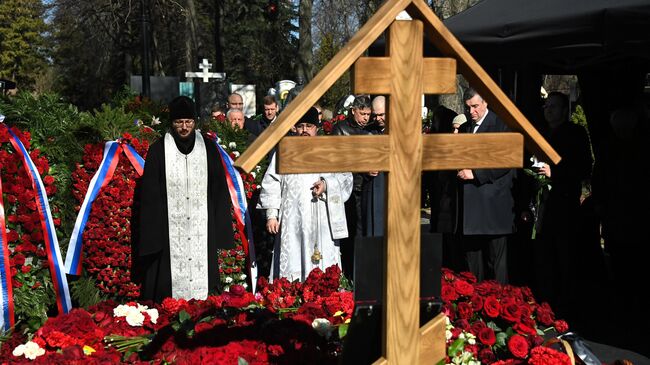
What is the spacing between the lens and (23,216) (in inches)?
220

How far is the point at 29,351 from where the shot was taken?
318 cm

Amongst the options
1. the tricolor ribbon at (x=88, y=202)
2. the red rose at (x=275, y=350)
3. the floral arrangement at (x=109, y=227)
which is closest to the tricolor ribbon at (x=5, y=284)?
the tricolor ribbon at (x=88, y=202)

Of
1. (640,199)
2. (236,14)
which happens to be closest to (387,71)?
(640,199)

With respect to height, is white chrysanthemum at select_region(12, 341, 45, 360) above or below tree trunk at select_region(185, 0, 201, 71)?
below

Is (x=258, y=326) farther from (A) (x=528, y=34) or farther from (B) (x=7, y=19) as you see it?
(B) (x=7, y=19)

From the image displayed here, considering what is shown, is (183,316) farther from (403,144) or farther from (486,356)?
(403,144)

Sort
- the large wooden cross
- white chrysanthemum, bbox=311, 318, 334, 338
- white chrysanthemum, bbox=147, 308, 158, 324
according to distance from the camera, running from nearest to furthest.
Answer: the large wooden cross, white chrysanthemum, bbox=311, 318, 334, 338, white chrysanthemum, bbox=147, 308, 158, 324

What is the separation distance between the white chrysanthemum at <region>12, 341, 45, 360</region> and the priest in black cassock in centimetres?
229

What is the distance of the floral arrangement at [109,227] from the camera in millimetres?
5906

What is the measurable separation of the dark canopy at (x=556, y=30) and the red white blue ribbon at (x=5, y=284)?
3.72 metres

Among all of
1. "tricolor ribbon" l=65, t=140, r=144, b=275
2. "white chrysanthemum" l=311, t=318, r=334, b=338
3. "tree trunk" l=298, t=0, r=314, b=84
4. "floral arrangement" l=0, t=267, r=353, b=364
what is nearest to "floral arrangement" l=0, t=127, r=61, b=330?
"tricolor ribbon" l=65, t=140, r=144, b=275

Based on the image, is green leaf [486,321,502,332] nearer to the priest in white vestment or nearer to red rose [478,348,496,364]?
red rose [478,348,496,364]

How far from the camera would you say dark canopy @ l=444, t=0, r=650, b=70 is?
4.86 m

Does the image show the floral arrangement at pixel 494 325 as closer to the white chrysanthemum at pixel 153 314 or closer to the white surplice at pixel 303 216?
the white chrysanthemum at pixel 153 314
